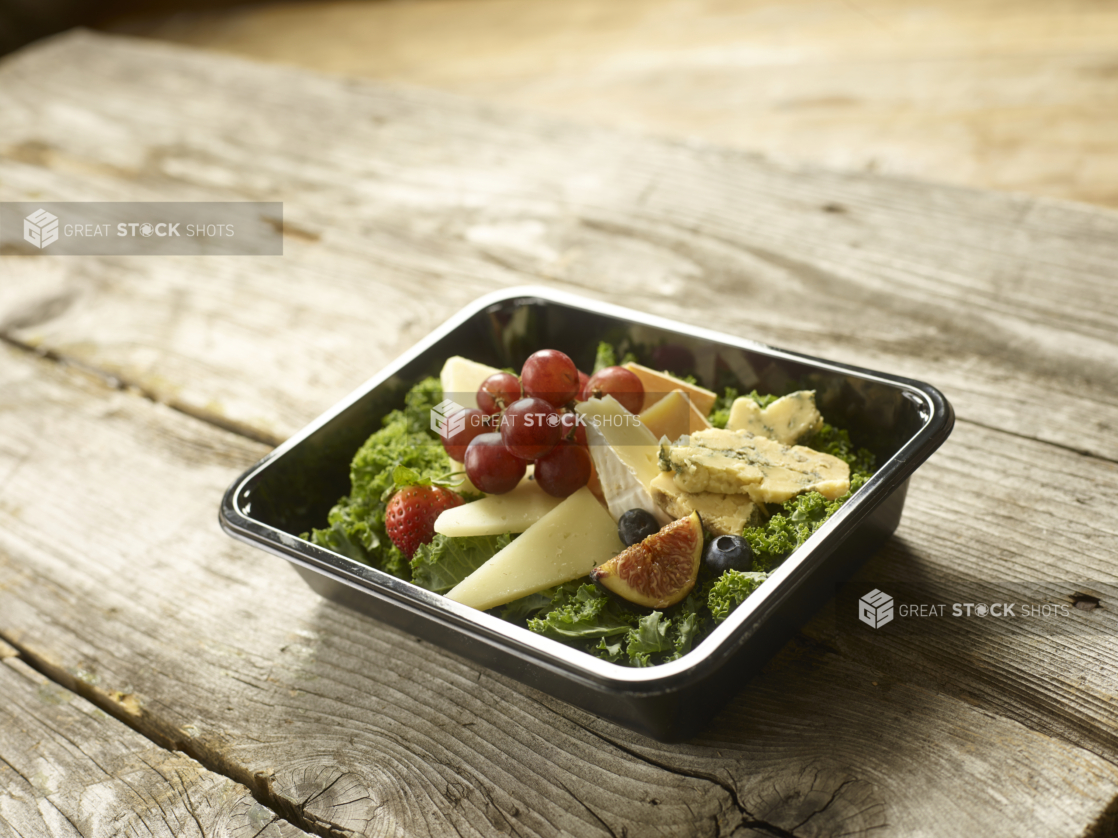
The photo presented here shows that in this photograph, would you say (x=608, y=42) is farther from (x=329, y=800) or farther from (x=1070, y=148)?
(x=329, y=800)

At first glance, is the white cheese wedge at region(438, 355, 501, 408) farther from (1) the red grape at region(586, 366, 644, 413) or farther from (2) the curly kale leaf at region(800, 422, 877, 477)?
(2) the curly kale leaf at region(800, 422, 877, 477)

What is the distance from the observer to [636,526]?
3.37 ft

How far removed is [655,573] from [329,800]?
418mm

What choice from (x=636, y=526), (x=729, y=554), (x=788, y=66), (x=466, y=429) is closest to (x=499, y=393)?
(x=466, y=429)

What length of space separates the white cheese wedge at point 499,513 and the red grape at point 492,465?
0.02 m

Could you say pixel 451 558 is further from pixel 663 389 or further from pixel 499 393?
pixel 663 389

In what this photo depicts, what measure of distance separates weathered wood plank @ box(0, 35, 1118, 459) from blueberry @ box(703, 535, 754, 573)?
1.79 feet

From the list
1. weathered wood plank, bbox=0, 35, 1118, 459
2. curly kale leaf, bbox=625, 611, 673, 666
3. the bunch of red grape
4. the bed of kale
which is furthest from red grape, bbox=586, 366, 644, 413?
weathered wood plank, bbox=0, 35, 1118, 459

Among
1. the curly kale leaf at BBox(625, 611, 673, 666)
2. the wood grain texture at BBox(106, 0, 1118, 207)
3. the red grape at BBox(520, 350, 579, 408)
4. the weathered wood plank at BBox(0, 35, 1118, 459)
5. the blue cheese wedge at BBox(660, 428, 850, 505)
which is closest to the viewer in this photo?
the curly kale leaf at BBox(625, 611, 673, 666)

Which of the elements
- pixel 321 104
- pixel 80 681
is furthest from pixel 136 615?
pixel 321 104

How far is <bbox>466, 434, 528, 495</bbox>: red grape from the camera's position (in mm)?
1072

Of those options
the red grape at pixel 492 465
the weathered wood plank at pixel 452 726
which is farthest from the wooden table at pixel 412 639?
the red grape at pixel 492 465

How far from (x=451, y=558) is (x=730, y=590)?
321 millimetres

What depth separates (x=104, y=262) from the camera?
2.17m
